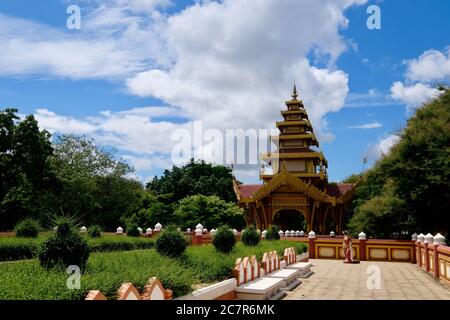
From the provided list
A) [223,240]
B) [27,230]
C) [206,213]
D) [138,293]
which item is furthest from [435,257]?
[206,213]

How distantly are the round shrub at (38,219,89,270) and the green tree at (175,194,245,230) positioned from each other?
3095 cm

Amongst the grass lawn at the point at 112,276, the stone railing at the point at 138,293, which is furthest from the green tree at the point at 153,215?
the stone railing at the point at 138,293

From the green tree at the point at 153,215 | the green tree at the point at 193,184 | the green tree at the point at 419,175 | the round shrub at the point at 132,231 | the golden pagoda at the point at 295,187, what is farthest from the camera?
the green tree at the point at 193,184

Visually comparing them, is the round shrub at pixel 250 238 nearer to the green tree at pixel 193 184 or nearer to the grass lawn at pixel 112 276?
the grass lawn at pixel 112 276

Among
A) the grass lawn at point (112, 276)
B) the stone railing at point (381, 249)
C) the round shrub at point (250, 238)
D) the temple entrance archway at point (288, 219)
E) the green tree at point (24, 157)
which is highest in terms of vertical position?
the green tree at point (24, 157)

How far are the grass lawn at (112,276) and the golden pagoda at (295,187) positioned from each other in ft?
80.8

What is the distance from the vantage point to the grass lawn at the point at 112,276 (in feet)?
21.9

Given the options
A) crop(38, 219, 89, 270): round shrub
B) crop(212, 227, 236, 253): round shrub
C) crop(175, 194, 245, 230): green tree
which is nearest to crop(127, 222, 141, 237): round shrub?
crop(175, 194, 245, 230): green tree

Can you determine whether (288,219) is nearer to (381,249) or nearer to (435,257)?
(381,249)

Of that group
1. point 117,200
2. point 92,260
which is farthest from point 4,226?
point 92,260

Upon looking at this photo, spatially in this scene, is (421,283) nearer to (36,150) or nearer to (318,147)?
(36,150)

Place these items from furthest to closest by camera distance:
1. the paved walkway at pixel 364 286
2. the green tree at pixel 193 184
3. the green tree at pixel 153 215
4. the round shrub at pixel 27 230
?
the green tree at pixel 193 184, the green tree at pixel 153 215, the round shrub at pixel 27 230, the paved walkway at pixel 364 286

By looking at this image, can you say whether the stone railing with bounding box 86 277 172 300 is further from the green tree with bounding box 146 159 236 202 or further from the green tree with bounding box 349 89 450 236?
the green tree with bounding box 146 159 236 202
